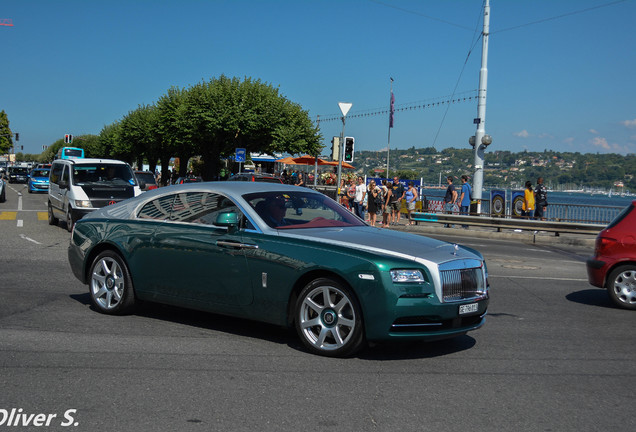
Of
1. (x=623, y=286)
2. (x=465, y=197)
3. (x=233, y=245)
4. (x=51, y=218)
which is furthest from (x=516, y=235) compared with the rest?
(x=233, y=245)

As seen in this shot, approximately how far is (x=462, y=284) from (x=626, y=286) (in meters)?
4.40

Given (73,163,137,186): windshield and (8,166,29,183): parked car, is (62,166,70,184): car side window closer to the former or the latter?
(73,163,137,186): windshield

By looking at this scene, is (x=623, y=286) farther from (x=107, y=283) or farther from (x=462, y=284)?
(x=107, y=283)

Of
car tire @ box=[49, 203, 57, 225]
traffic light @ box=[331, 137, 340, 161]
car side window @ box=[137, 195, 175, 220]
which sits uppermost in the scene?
traffic light @ box=[331, 137, 340, 161]

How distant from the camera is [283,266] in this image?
5.83m

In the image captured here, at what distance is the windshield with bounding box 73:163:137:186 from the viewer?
1802 cm

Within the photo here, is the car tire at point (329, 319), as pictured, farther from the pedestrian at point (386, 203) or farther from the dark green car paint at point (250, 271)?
the pedestrian at point (386, 203)

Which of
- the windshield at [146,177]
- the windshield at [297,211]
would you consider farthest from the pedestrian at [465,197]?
the windshield at [297,211]

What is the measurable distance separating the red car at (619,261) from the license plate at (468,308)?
4.19 metres

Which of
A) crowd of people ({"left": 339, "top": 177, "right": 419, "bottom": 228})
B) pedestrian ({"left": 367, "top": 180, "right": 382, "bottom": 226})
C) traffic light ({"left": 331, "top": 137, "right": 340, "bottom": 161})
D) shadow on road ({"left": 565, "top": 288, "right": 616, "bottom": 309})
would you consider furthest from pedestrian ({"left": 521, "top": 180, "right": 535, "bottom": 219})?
shadow on road ({"left": 565, "top": 288, "right": 616, "bottom": 309})

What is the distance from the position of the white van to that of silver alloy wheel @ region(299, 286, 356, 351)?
40.0ft

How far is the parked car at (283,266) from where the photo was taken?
545cm

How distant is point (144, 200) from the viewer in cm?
720

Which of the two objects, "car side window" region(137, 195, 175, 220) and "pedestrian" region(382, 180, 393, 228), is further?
"pedestrian" region(382, 180, 393, 228)
